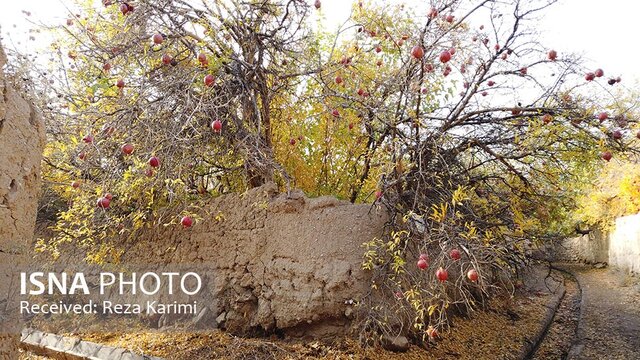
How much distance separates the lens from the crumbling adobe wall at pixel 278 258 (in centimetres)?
346

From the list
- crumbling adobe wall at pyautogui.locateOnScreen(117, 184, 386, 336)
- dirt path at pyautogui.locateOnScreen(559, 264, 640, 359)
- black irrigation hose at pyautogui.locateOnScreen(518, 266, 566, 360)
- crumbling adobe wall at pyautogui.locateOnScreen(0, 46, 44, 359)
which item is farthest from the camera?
dirt path at pyautogui.locateOnScreen(559, 264, 640, 359)

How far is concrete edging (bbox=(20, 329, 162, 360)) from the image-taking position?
10.3ft

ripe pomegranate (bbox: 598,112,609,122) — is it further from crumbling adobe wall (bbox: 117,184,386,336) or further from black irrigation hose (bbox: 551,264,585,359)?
crumbling adobe wall (bbox: 117,184,386,336)

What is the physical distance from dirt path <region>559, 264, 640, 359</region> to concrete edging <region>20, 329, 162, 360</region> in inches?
161

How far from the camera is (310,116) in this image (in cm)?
461

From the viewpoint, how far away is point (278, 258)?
3.75 m

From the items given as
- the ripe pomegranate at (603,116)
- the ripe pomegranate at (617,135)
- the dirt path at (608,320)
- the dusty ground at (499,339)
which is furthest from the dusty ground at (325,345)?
the ripe pomegranate at (603,116)

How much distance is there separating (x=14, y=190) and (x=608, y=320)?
21.5ft

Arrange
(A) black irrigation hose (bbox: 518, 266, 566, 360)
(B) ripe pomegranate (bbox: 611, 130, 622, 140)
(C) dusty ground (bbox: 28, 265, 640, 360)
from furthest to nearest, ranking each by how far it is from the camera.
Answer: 1. (A) black irrigation hose (bbox: 518, 266, 566, 360)
2. (C) dusty ground (bbox: 28, 265, 640, 360)
3. (B) ripe pomegranate (bbox: 611, 130, 622, 140)

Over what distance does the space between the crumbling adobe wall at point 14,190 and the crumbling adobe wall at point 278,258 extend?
63.9 inches

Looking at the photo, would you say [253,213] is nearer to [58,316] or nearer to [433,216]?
[433,216]

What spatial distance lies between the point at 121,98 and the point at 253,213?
1.58 metres

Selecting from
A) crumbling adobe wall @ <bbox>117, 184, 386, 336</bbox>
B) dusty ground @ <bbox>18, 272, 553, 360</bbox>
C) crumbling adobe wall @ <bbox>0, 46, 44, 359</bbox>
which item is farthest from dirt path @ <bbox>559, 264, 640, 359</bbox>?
crumbling adobe wall @ <bbox>0, 46, 44, 359</bbox>

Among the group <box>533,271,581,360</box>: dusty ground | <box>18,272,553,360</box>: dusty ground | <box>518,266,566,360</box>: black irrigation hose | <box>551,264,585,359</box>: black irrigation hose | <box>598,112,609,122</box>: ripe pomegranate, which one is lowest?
<box>551,264,585,359</box>: black irrigation hose
